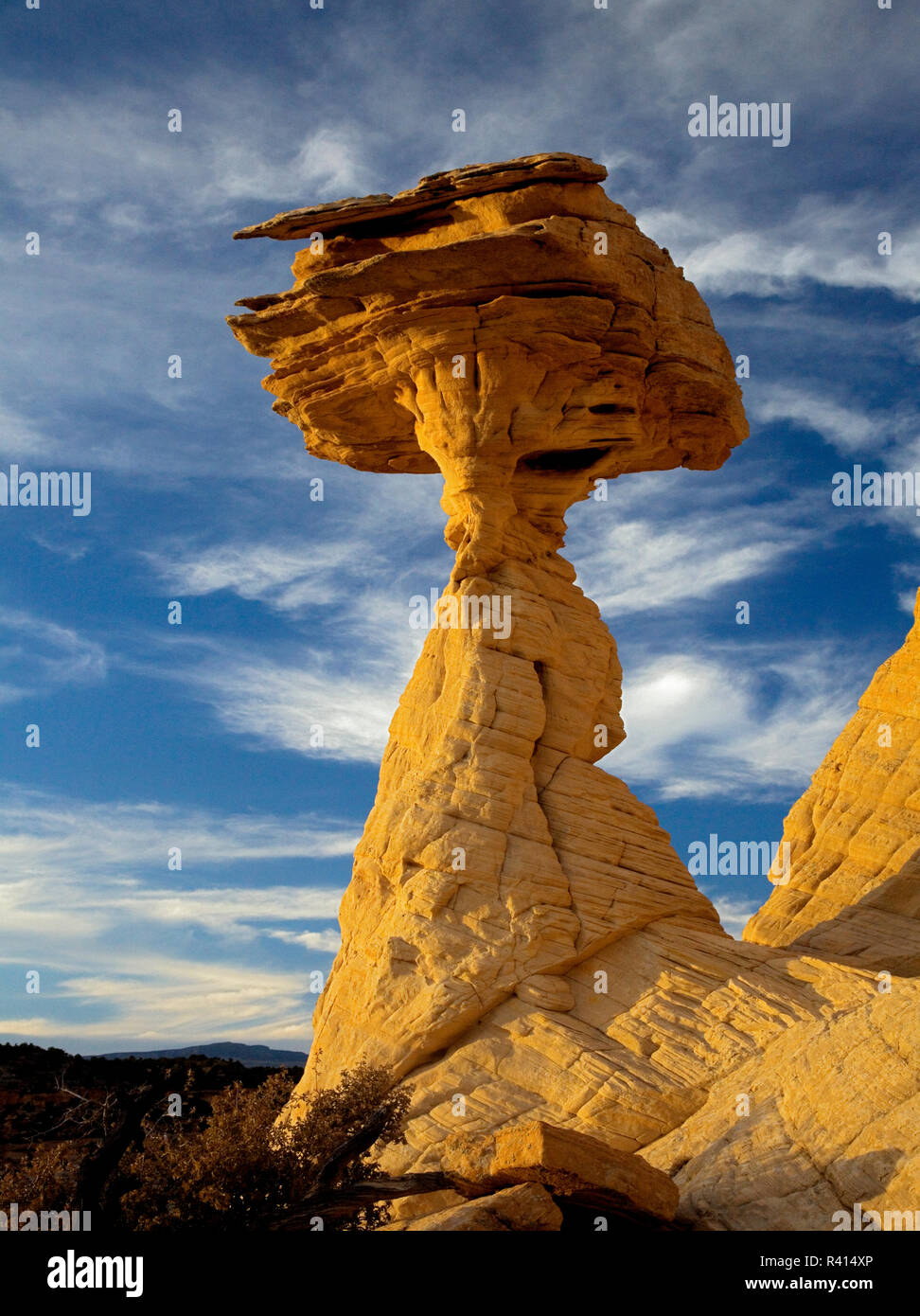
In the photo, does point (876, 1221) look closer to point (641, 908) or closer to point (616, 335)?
point (641, 908)

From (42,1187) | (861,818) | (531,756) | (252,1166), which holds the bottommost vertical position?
(42,1187)

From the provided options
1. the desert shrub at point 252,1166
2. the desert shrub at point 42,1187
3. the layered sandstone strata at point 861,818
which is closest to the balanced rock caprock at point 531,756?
the desert shrub at point 252,1166

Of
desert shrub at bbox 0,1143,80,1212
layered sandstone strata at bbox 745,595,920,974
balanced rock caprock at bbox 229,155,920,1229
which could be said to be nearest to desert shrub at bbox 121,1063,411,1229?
desert shrub at bbox 0,1143,80,1212

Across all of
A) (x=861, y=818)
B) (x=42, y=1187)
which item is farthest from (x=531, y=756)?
(x=42, y=1187)

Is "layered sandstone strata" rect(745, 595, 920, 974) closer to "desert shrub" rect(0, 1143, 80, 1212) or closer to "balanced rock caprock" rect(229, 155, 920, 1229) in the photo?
"balanced rock caprock" rect(229, 155, 920, 1229)

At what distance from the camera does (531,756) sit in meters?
26.7

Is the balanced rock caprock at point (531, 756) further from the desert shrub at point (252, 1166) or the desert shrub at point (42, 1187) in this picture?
the desert shrub at point (42, 1187)

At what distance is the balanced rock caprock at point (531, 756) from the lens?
21828 mm

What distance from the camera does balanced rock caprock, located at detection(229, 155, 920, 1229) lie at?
21.8m

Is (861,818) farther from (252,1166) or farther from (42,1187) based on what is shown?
(42,1187)

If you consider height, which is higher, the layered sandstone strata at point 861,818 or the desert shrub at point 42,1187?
the layered sandstone strata at point 861,818

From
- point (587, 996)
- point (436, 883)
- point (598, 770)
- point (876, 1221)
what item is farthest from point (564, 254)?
point (876, 1221)
